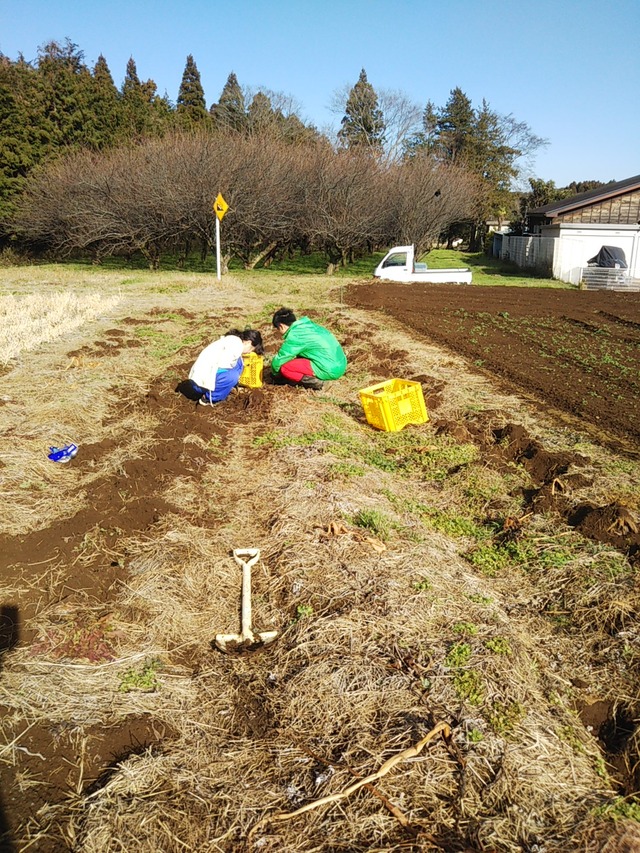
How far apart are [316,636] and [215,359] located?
12.6ft

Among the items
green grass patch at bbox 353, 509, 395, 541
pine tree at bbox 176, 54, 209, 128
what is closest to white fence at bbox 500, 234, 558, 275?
green grass patch at bbox 353, 509, 395, 541

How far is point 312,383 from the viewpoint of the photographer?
742cm

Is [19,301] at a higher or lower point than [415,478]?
higher

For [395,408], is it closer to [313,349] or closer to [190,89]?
[313,349]

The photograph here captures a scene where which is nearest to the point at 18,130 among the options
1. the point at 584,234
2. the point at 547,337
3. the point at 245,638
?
the point at 584,234

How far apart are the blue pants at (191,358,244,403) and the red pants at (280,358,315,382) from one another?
828 mm

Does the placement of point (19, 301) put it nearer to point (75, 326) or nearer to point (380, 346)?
point (75, 326)

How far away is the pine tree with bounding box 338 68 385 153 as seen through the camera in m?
45.9

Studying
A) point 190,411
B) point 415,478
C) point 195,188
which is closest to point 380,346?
point 190,411

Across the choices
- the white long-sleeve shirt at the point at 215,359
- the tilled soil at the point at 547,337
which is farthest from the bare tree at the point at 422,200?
the white long-sleeve shirt at the point at 215,359

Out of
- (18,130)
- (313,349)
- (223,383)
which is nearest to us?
(223,383)

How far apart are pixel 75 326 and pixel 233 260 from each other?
70.0 feet

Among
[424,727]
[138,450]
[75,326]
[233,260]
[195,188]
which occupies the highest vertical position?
[195,188]

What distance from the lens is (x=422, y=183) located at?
28.4 m
